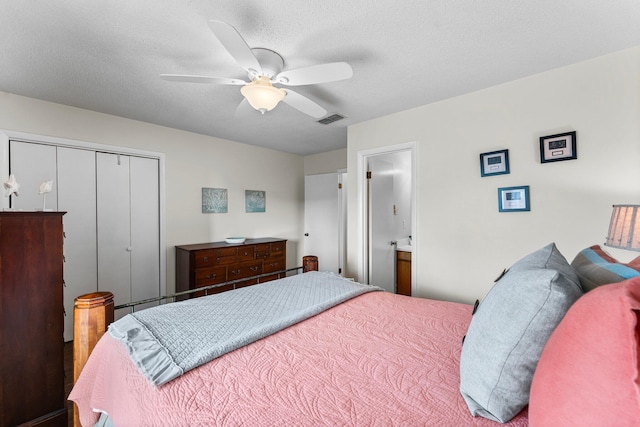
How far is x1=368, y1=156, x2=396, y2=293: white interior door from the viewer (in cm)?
322

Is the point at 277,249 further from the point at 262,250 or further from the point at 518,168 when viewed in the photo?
the point at 518,168

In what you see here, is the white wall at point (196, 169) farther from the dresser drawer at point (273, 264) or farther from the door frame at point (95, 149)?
the dresser drawer at point (273, 264)

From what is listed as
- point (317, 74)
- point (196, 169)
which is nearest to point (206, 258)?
point (196, 169)

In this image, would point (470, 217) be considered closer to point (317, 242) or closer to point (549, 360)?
point (549, 360)

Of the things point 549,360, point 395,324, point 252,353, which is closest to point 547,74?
point 395,324

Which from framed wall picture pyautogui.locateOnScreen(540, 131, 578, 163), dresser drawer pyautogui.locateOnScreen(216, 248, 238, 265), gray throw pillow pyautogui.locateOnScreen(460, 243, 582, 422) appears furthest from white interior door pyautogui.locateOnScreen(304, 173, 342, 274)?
gray throw pillow pyautogui.locateOnScreen(460, 243, 582, 422)

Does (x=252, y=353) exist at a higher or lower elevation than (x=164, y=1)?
lower

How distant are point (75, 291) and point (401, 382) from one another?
334 cm

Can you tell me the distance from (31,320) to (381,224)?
3.06m

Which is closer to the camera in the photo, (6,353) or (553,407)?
(553,407)

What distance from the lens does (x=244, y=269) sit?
3.64 m

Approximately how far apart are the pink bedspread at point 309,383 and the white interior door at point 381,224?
1.79 meters

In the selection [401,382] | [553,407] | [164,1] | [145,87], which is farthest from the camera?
[145,87]

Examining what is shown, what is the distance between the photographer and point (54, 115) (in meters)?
2.65
